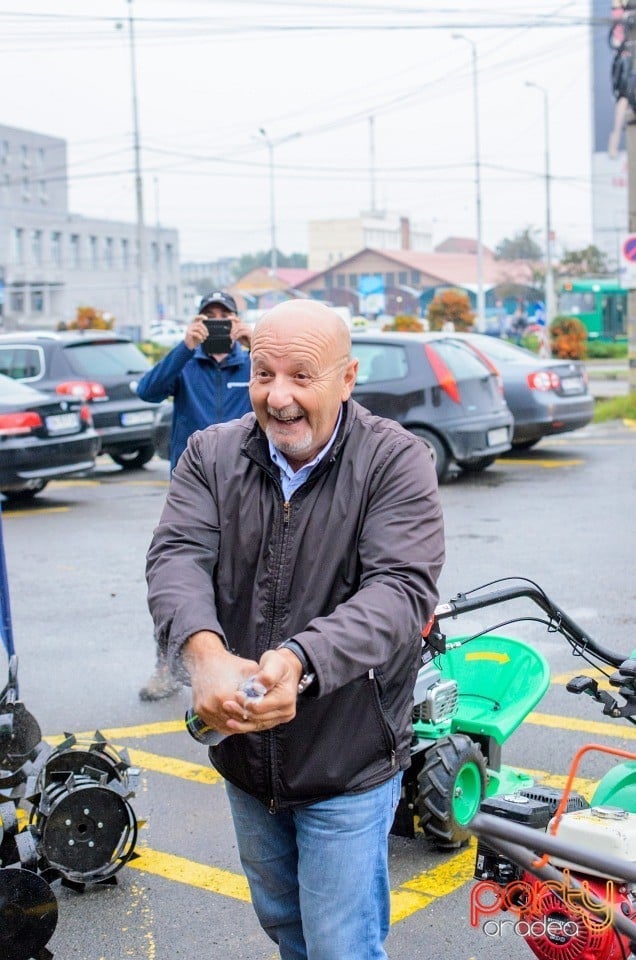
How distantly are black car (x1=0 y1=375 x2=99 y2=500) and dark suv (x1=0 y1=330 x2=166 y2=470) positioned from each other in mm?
1570

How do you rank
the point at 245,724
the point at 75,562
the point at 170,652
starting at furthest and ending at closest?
the point at 75,562 < the point at 170,652 < the point at 245,724

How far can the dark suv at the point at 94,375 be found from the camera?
1507cm

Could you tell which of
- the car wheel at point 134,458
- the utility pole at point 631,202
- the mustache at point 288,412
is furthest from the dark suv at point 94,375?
the mustache at point 288,412

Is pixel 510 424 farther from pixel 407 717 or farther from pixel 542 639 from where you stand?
pixel 407 717

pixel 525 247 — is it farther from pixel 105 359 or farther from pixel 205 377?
pixel 205 377

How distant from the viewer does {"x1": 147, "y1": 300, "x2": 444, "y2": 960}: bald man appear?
2496mm

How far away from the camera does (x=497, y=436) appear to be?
13.1m

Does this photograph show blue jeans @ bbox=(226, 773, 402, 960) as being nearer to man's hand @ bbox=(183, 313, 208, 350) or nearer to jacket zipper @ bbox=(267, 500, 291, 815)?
jacket zipper @ bbox=(267, 500, 291, 815)

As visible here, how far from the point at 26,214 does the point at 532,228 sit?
34.0 metres

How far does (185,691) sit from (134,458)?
45.1 feet

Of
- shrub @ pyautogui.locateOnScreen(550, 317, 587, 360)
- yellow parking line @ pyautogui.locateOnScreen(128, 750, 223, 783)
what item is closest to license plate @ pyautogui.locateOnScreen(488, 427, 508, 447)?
yellow parking line @ pyautogui.locateOnScreen(128, 750, 223, 783)

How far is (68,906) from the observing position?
4.03m

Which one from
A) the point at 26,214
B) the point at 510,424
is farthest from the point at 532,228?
the point at 510,424

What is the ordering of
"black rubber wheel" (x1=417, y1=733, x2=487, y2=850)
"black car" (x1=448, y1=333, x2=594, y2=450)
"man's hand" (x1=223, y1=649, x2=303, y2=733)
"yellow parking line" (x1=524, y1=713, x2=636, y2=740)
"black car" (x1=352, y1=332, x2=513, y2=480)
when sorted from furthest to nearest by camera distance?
"black car" (x1=448, y1=333, x2=594, y2=450) → "black car" (x1=352, y1=332, x2=513, y2=480) → "yellow parking line" (x1=524, y1=713, x2=636, y2=740) → "black rubber wheel" (x1=417, y1=733, x2=487, y2=850) → "man's hand" (x1=223, y1=649, x2=303, y2=733)
